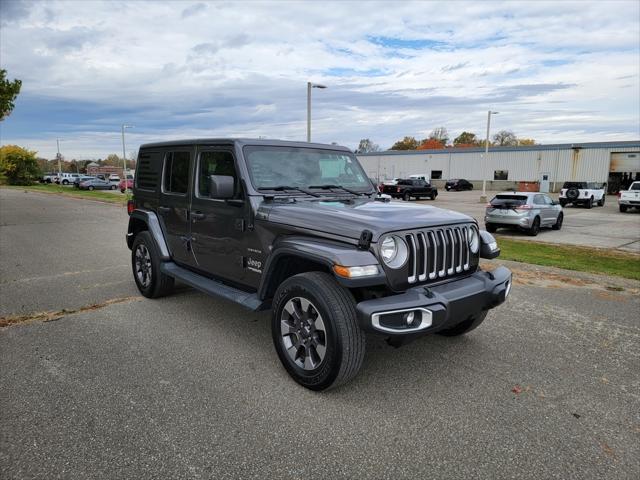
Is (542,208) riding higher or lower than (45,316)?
higher

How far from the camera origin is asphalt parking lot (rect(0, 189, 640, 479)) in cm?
265

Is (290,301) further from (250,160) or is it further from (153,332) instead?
(153,332)

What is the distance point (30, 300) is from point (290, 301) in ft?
13.8

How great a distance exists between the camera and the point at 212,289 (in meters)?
4.46

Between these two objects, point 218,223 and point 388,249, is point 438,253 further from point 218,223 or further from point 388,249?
point 218,223

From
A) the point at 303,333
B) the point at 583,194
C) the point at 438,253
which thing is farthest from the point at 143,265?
the point at 583,194

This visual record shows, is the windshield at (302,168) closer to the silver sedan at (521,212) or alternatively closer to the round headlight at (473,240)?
the round headlight at (473,240)

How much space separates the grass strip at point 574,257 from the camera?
839 centimetres

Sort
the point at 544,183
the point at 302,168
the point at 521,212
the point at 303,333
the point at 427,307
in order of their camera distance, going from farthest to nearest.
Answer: the point at 544,183 < the point at 521,212 < the point at 302,168 < the point at 303,333 < the point at 427,307

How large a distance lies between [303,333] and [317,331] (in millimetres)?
156

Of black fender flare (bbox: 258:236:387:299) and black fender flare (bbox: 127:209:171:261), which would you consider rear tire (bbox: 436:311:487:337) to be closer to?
black fender flare (bbox: 258:236:387:299)

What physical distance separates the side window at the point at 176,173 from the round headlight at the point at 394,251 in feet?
8.62

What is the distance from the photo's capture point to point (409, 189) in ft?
110

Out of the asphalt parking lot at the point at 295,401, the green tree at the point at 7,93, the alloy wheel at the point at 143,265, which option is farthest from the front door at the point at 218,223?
the green tree at the point at 7,93
